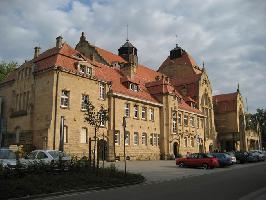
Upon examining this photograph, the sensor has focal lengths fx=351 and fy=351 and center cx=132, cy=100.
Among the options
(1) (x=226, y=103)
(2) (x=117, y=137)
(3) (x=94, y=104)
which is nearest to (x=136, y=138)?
(2) (x=117, y=137)

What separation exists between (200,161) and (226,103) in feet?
146

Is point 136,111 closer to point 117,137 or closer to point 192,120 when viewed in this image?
point 117,137

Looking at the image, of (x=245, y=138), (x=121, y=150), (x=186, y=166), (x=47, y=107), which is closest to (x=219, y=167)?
(x=186, y=166)

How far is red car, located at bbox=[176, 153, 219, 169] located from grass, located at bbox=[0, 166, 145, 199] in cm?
1340

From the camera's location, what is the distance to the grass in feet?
42.7

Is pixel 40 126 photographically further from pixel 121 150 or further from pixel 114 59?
pixel 114 59

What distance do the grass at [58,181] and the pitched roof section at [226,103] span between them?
5678 cm

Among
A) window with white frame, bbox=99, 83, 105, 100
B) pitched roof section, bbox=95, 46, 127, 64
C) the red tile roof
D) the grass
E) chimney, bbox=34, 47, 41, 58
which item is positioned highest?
the red tile roof

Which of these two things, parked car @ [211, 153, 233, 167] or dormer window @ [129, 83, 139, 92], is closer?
parked car @ [211, 153, 233, 167]

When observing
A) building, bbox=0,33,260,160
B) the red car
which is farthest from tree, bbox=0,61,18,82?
the red car

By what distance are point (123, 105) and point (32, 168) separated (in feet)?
84.5

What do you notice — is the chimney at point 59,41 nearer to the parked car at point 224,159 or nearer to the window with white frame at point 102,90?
the window with white frame at point 102,90

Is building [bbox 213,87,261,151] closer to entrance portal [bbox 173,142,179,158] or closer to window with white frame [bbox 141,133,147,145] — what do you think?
entrance portal [bbox 173,142,179,158]

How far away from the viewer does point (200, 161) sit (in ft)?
102
